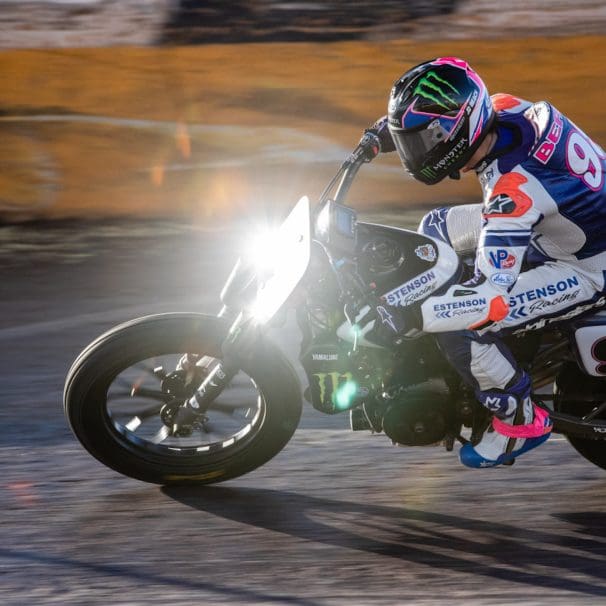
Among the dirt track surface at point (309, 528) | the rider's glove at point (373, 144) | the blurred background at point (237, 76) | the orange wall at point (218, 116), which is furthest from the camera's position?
the blurred background at point (237, 76)

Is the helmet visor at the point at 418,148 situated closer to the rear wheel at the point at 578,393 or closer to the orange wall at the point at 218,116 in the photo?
the rear wheel at the point at 578,393

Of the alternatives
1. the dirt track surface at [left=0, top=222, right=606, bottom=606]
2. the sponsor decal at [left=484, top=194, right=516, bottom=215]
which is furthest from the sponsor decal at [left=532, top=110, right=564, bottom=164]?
the dirt track surface at [left=0, top=222, right=606, bottom=606]

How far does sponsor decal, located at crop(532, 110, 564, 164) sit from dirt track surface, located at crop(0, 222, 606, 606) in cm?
143

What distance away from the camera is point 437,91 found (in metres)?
4.82

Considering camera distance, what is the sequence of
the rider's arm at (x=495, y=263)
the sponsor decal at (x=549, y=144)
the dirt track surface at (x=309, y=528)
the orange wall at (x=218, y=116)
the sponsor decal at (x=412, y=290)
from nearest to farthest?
1. the dirt track surface at (x=309, y=528)
2. the rider's arm at (x=495, y=263)
3. the sponsor decal at (x=549, y=144)
4. the sponsor decal at (x=412, y=290)
5. the orange wall at (x=218, y=116)

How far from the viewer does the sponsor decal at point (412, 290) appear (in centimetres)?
497

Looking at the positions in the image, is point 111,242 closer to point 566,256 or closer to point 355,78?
point 355,78

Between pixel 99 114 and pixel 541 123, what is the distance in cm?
887

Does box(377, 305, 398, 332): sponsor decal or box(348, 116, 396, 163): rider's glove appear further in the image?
box(348, 116, 396, 163): rider's glove

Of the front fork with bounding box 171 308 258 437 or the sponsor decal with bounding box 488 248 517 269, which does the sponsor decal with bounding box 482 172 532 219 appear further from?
the front fork with bounding box 171 308 258 437

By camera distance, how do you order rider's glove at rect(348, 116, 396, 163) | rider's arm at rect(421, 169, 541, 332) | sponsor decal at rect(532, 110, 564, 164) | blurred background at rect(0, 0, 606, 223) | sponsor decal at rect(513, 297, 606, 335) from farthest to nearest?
blurred background at rect(0, 0, 606, 223), rider's glove at rect(348, 116, 396, 163), sponsor decal at rect(513, 297, 606, 335), sponsor decal at rect(532, 110, 564, 164), rider's arm at rect(421, 169, 541, 332)

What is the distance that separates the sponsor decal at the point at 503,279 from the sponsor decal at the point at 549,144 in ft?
1.46

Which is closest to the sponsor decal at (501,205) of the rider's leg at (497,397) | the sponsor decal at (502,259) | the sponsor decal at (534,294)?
the sponsor decal at (502,259)

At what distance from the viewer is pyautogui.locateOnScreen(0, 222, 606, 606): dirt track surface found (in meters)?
4.56
